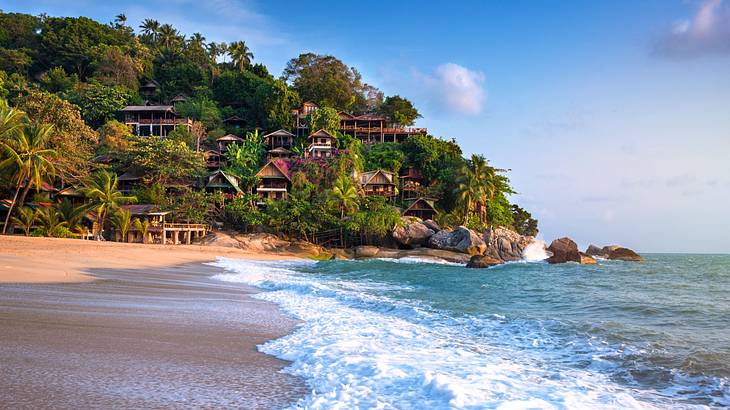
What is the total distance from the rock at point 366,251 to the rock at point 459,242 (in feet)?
15.9

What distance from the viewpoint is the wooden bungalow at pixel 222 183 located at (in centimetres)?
4500

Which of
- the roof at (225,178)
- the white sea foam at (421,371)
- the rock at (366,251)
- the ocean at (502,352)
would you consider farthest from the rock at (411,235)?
the white sea foam at (421,371)

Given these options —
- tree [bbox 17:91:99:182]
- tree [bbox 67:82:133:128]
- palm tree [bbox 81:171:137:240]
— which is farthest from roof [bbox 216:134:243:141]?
palm tree [bbox 81:171:137:240]

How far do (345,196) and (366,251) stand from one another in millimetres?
5396

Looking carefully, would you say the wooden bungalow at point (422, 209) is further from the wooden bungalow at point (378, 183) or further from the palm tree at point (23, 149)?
the palm tree at point (23, 149)

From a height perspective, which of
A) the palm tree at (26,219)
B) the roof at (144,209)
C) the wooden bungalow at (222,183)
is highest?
the wooden bungalow at (222,183)

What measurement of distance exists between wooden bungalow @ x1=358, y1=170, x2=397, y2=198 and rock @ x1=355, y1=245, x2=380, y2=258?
28.1 feet

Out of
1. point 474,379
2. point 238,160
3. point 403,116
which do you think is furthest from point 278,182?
point 474,379

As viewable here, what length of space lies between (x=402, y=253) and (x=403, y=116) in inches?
1046

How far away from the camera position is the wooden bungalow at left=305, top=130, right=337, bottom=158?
52.1 m

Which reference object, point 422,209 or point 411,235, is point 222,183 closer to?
point 411,235

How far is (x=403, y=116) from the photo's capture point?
62.2 metres

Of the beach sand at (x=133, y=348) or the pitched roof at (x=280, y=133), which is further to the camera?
the pitched roof at (x=280, y=133)

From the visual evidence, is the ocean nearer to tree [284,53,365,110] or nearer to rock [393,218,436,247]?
rock [393,218,436,247]
